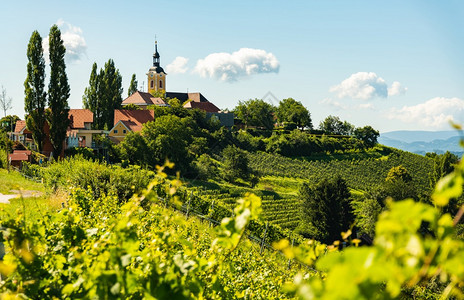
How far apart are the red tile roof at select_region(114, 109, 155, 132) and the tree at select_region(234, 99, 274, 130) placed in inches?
1071

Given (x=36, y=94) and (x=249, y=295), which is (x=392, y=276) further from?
(x=36, y=94)

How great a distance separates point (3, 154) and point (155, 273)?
33.7 m

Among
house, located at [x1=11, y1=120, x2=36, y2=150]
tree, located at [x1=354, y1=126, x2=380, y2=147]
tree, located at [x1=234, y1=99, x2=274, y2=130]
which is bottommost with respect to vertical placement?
house, located at [x1=11, y1=120, x2=36, y2=150]

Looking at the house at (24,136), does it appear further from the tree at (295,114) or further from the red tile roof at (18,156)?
the tree at (295,114)

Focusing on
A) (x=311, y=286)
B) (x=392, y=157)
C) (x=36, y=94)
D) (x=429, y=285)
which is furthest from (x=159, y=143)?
(x=392, y=157)

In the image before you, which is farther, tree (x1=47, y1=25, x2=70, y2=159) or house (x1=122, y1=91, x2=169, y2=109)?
house (x1=122, y1=91, x2=169, y2=109)

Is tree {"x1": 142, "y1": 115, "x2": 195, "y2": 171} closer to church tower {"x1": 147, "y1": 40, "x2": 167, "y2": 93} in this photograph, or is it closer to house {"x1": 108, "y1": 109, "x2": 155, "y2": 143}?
house {"x1": 108, "y1": 109, "x2": 155, "y2": 143}

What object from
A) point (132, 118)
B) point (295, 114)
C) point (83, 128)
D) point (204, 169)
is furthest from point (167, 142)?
point (295, 114)

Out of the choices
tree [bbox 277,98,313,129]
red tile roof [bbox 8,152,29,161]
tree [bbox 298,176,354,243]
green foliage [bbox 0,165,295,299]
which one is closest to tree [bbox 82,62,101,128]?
red tile roof [bbox 8,152,29,161]

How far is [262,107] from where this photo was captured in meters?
76.6

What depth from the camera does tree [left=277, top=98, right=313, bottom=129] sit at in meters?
83.1

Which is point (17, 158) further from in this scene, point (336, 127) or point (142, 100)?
point (336, 127)

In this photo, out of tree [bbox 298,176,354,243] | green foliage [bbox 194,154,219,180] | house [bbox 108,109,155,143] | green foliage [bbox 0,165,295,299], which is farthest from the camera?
house [bbox 108,109,155,143]

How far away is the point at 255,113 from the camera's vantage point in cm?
7638
